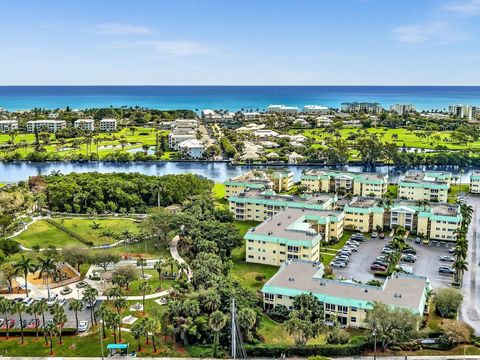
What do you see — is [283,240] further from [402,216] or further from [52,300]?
[52,300]

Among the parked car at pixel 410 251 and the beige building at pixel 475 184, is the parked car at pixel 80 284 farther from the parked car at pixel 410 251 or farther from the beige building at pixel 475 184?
the beige building at pixel 475 184

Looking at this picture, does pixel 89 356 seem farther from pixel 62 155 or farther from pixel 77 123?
pixel 77 123

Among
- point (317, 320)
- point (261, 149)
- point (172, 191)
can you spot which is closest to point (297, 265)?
point (317, 320)

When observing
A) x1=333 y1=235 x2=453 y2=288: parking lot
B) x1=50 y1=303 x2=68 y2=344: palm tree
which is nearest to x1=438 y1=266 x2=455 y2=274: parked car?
x1=333 y1=235 x2=453 y2=288: parking lot

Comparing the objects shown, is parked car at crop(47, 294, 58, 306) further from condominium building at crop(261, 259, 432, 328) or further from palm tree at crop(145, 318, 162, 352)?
condominium building at crop(261, 259, 432, 328)

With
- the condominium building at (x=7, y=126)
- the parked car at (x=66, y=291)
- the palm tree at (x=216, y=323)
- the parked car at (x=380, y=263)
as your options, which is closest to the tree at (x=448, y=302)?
the parked car at (x=380, y=263)

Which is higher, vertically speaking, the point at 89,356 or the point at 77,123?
the point at 77,123

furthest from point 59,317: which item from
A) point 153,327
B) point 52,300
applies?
point 52,300
